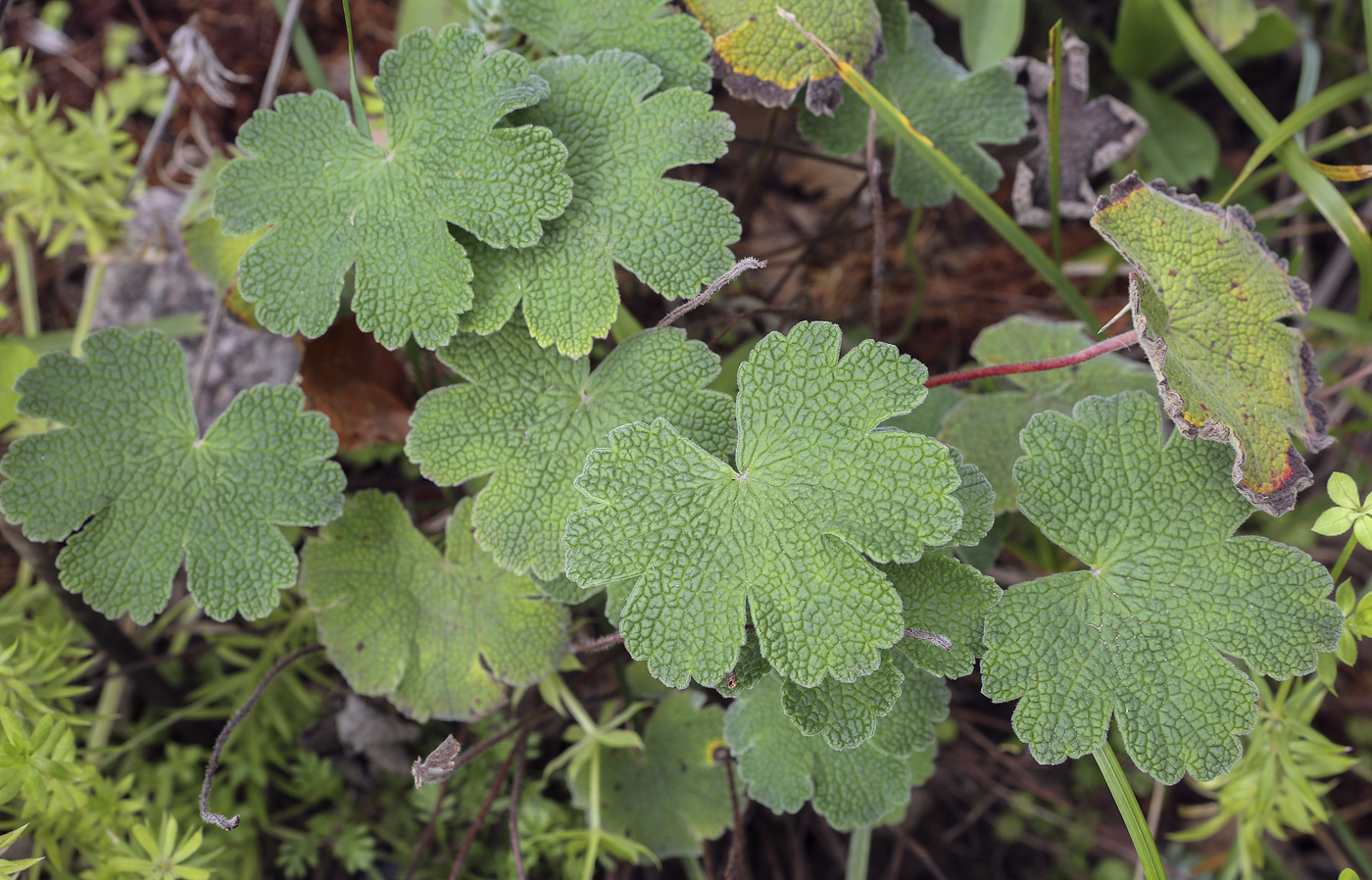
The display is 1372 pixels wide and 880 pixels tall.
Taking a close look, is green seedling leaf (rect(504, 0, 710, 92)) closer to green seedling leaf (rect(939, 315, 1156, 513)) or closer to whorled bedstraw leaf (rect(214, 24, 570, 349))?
whorled bedstraw leaf (rect(214, 24, 570, 349))

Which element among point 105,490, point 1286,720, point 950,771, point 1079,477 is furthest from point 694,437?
point 950,771

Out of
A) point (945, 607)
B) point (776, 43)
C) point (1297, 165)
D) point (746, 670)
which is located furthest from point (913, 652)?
point (1297, 165)

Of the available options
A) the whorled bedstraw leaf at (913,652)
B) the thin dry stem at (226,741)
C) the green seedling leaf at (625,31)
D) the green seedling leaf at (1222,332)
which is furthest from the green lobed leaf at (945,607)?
the thin dry stem at (226,741)

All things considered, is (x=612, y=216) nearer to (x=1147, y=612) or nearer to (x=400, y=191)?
(x=400, y=191)

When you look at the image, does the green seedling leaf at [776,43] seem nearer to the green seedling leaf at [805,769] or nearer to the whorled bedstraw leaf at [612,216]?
the whorled bedstraw leaf at [612,216]

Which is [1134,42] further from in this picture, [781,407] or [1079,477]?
[781,407]

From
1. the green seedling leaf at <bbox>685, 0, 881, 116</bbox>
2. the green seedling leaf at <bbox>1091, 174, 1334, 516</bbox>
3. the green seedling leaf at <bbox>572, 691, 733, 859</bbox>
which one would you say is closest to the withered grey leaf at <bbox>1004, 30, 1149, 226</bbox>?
the green seedling leaf at <bbox>1091, 174, 1334, 516</bbox>

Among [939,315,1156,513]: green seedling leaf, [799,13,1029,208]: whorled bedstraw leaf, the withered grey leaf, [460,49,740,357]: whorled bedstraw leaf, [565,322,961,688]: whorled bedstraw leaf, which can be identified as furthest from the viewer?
the withered grey leaf
